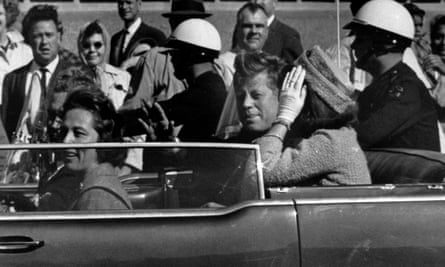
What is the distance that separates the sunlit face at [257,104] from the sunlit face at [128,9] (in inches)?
34.6

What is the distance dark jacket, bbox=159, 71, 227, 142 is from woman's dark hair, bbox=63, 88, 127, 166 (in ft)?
1.48

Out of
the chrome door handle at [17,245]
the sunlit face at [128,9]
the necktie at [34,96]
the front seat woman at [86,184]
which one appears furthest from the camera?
the necktie at [34,96]

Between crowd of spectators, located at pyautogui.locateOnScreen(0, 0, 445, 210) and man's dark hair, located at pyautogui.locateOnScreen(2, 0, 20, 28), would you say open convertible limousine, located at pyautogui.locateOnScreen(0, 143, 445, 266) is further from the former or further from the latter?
man's dark hair, located at pyautogui.locateOnScreen(2, 0, 20, 28)

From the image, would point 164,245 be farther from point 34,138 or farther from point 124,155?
point 34,138

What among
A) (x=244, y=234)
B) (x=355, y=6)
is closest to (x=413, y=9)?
(x=355, y=6)

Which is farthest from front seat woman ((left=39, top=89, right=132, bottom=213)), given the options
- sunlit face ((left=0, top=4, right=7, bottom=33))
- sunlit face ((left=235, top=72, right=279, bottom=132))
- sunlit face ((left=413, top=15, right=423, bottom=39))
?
sunlit face ((left=413, top=15, right=423, bottom=39))

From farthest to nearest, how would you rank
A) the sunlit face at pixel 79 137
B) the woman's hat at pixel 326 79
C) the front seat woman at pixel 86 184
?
the woman's hat at pixel 326 79 < the sunlit face at pixel 79 137 < the front seat woman at pixel 86 184

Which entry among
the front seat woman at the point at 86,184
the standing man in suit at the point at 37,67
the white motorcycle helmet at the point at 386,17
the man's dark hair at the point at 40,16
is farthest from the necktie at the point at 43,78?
the white motorcycle helmet at the point at 386,17

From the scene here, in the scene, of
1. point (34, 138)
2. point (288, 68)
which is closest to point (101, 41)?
point (34, 138)

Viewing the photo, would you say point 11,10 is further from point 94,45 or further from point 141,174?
point 141,174

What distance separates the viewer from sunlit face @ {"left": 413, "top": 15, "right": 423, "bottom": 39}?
20.4 ft

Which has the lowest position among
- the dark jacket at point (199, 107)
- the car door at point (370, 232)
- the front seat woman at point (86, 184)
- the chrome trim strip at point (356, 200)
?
the car door at point (370, 232)

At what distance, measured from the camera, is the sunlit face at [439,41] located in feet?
20.5

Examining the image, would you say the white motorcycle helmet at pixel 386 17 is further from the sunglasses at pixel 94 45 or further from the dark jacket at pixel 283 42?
the sunglasses at pixel 94 45
